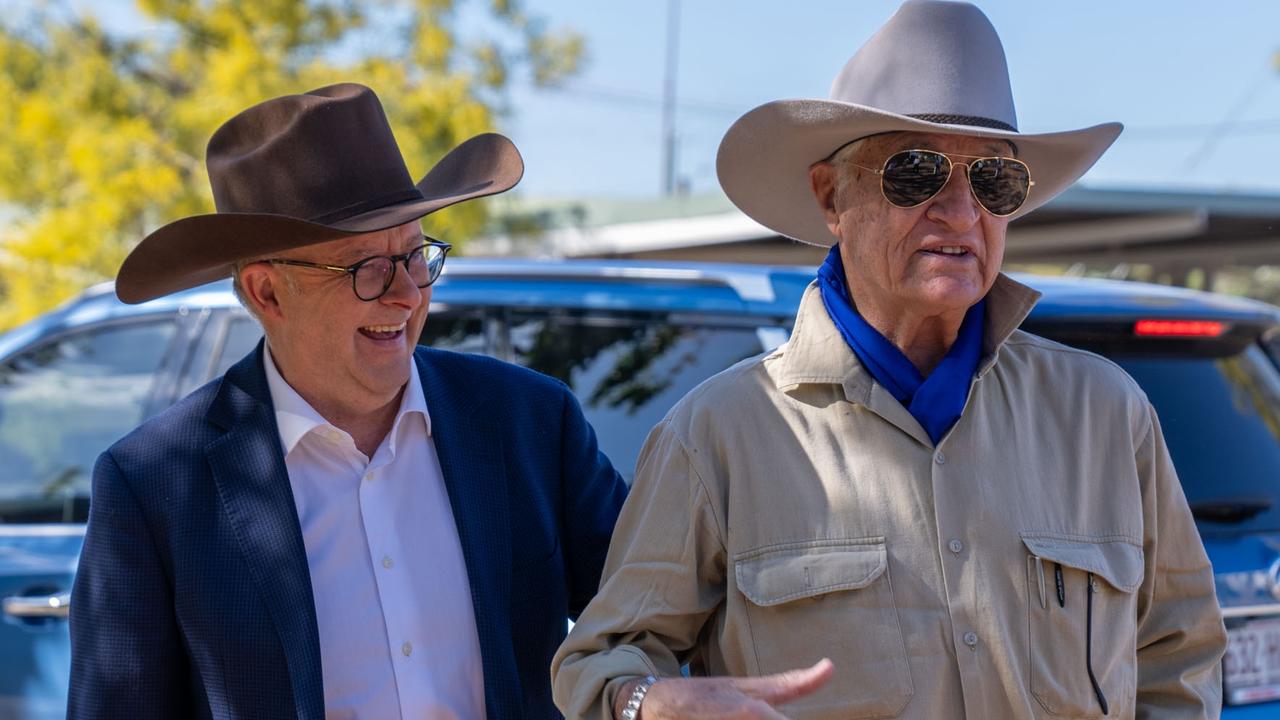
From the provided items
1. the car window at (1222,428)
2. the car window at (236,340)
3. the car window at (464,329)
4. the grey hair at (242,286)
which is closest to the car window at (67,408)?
the car window at (236,340)

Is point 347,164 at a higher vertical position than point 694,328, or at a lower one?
higher

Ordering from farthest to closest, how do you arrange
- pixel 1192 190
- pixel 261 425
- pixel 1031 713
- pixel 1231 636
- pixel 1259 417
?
pixel 1192 190, pixel 1259 417, pixel 1231 636, pixel 261 425, pixel 1031 713

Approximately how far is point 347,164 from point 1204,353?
2444 mm

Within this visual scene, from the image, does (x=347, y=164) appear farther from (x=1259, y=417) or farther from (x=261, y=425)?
(x=1259, y=417)

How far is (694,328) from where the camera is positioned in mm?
3650

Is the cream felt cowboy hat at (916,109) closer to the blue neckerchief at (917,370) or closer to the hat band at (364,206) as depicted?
the blue neckerchief at (917,370)

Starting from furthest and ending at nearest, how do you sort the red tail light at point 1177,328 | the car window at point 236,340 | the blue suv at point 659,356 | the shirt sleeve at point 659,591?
the car window at point 236,340, the red tail light at point 1177,328, the blue suv at point 659,356, the shirt sleeve at point 659,591

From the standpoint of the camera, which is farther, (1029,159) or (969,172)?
(1029,159)

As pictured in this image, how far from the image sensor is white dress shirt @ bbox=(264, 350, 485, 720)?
7.59 feet

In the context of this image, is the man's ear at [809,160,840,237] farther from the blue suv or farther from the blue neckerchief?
the blue suv

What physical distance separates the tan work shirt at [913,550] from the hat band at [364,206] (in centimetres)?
79

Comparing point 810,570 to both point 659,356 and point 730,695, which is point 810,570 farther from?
point 659,356

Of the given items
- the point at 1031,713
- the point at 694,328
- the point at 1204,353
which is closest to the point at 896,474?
the point at 1031,713

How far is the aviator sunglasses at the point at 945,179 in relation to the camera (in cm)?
212
